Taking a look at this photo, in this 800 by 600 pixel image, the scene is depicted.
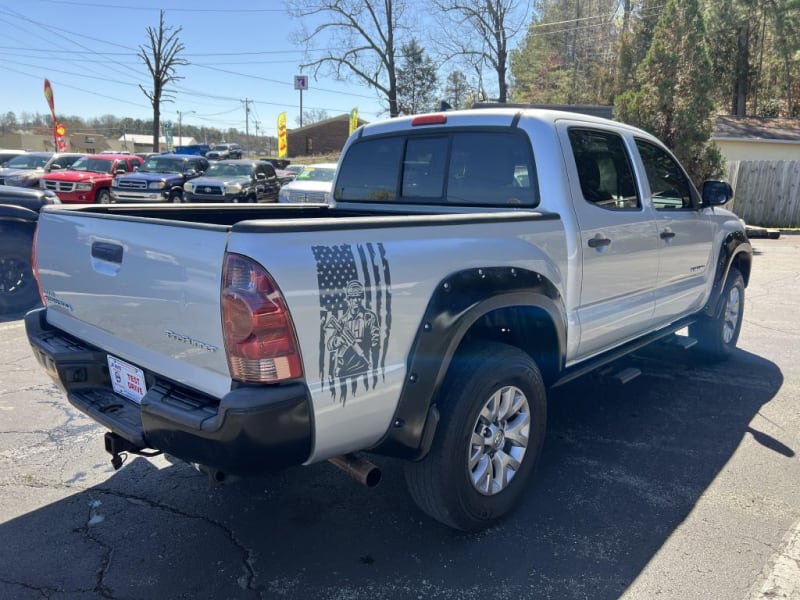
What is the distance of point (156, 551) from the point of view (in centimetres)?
286

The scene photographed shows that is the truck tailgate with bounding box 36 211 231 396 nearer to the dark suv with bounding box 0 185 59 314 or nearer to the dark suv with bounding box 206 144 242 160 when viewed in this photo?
the dark suv with bounding box 0 185 59 314

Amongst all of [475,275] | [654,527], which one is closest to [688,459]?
[654,527]

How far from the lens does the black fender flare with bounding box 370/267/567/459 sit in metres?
2.54

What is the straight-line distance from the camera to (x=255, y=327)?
2.12 m

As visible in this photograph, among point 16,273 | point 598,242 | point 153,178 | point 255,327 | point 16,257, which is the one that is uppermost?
point 153,178

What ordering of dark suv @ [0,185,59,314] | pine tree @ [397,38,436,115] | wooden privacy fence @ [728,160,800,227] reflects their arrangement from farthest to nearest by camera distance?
1. pine tree @ [397,38,436,115]
2. wooden privacy fence @ [728,160,800,227]
3. dark suv @ [0,185,59,314]

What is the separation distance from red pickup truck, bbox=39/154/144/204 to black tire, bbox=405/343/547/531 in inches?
631

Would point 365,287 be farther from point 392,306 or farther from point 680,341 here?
point 680,341

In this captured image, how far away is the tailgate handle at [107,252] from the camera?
8.52 feet

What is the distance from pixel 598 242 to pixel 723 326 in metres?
2.83

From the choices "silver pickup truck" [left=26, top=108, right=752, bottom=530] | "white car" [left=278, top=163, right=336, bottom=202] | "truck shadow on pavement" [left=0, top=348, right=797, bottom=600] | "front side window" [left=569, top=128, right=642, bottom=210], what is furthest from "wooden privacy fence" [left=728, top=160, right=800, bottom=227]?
"truck shadow on pavement" [left=0, top=348, right=797, bottom=600]

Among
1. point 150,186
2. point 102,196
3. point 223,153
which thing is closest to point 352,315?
point 150,186

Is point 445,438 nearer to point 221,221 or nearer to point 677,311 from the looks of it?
point 221,221

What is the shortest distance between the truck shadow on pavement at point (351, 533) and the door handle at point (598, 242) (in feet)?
4.40
